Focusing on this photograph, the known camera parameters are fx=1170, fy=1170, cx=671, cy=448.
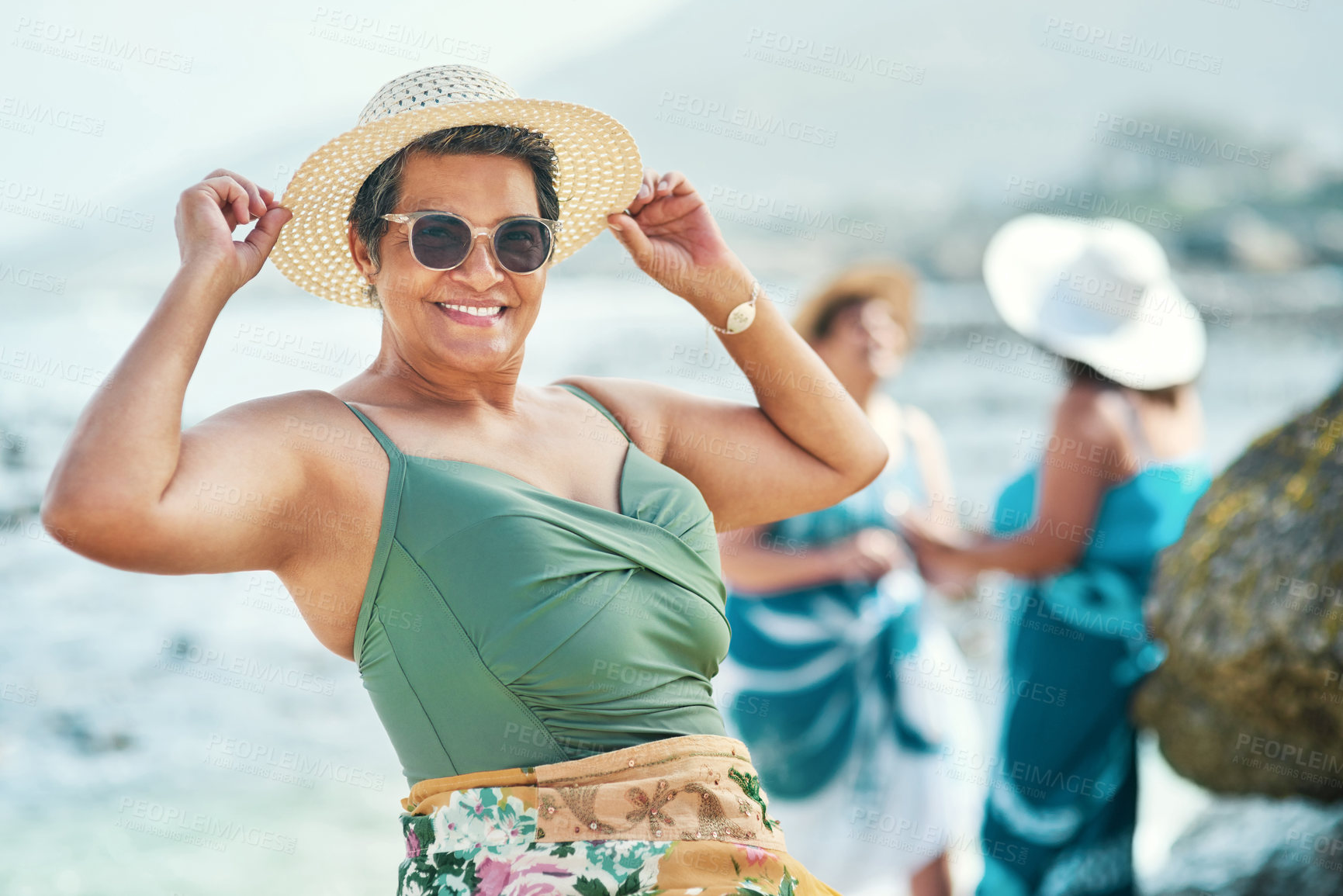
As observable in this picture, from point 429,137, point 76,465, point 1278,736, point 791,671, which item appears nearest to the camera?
point 76,465

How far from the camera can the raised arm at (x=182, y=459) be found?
1.30 metres

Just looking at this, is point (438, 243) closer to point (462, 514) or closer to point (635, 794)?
point (462, 514)

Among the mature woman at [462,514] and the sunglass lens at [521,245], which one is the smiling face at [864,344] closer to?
the mature woman at [462,514]

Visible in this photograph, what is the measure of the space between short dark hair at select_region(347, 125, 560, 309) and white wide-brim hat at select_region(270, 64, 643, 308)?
0.5 inches

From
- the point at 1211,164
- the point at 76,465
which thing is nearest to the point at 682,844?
the point at 76,465

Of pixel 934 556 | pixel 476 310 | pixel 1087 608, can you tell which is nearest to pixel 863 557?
pixel 934 556

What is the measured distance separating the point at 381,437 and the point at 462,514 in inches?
6.7

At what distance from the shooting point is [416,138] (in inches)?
69.8

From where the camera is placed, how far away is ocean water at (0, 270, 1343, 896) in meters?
5.68

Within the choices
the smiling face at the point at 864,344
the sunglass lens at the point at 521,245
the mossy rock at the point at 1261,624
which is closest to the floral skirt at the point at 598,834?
the sunglass lens at the point at 521,245

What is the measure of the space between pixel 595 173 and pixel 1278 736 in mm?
2570

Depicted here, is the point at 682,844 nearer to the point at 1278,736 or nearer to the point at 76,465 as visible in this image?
the point at 76,465

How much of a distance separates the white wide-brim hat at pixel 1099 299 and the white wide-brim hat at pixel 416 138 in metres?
2.55

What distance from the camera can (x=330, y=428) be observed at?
1.60 m
